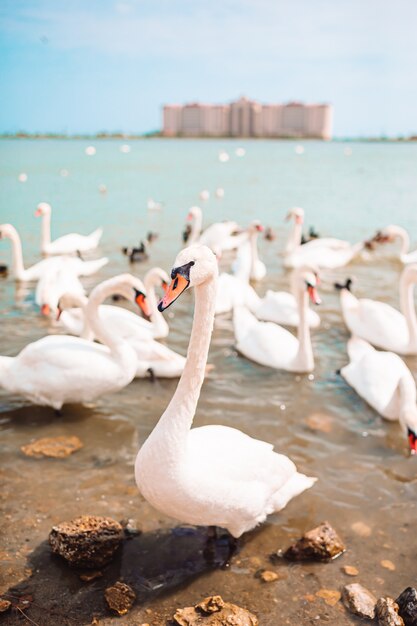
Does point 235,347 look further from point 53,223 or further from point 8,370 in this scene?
point 53,223

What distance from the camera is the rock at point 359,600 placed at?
4.01 meters

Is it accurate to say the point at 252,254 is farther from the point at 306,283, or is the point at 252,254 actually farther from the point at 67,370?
the point at 67,370

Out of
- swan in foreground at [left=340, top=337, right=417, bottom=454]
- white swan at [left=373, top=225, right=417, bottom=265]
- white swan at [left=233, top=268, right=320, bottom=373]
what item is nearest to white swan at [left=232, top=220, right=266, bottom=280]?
white swan at [left=373, top=225, right=417, bottom=265]

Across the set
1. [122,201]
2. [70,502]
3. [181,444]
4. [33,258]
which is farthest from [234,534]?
[122,201]

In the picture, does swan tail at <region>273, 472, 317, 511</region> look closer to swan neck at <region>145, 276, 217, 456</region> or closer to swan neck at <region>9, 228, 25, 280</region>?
swan neck at <region>145, 276, 217, 456</region>

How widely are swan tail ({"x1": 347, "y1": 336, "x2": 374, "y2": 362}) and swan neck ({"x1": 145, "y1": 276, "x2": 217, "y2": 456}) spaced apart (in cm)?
401

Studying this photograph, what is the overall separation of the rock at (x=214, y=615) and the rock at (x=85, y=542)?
711 mm

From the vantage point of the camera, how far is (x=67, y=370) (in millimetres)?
6066

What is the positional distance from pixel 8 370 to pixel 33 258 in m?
8.79

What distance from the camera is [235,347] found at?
340 inches

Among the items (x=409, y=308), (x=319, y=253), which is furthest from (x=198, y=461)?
(x=319, y=253)

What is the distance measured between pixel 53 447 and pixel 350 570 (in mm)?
2897

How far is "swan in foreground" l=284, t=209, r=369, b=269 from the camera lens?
528 inches

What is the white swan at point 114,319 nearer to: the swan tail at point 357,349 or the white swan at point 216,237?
the swan tail at point 357,349
